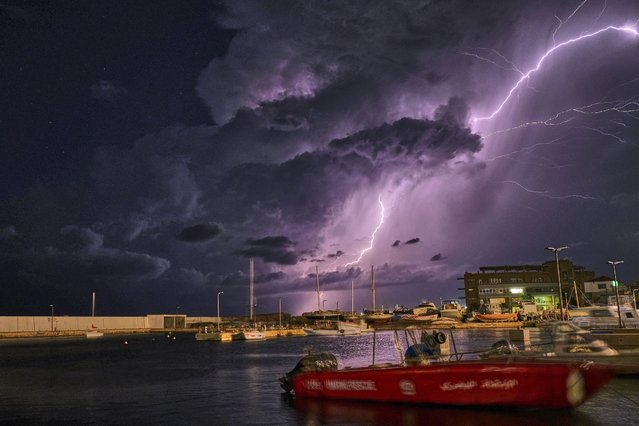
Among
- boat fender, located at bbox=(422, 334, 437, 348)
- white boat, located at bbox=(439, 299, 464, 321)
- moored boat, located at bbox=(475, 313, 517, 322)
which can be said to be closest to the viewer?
boat fender, located at bbox=(422, 334, 437, 348)

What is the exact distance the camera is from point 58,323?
180 meters

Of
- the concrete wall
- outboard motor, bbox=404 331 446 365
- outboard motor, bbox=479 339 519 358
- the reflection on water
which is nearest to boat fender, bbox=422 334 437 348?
outboard motor, bbox=404 331 446 365

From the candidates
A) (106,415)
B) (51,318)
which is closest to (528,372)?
(106,415)

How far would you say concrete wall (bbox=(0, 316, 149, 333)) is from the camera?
538 ft

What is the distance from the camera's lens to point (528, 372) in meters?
19.1

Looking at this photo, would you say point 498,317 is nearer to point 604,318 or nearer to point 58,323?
point 604,318

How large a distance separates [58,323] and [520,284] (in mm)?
151259

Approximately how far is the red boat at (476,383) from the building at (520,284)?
118 metres

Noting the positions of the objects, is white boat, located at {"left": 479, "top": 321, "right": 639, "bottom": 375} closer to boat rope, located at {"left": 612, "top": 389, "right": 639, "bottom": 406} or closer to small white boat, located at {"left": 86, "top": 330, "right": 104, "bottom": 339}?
boat rope, located at {"left": 612, "top": 389, "right": 639, "bottom": 406}

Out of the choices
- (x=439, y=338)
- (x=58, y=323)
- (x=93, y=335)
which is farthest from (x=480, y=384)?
(x=58, y=323)

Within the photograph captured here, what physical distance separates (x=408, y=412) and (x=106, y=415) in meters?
14.3

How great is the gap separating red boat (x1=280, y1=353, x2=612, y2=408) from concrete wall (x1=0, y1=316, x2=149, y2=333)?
562ft

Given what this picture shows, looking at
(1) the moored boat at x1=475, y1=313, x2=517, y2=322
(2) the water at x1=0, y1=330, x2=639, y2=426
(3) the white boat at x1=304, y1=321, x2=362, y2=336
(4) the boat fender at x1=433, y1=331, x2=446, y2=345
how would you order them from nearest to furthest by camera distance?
(2) the water at x1=0, y1=330, x2=639, y2=426 → (4) the boat fender at x1=433, y1=331, x2=446, y2=345 → (1) the moored boat at x1=475, y1=313, x2=517, y2=322 → (3) the white boat at x1=304, y1=321, x2=362, y2=336

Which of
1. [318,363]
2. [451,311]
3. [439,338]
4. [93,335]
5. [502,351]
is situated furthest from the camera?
[93,335]
